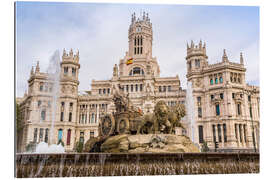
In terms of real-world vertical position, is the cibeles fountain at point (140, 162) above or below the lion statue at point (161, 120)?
below

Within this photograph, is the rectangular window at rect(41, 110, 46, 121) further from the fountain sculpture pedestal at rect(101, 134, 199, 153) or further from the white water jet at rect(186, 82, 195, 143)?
the fountain sculpture pedestal at rect(101, 134, 199, 153)

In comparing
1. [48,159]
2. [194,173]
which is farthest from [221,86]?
[48,159]

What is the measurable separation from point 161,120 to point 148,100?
39319 millimetres

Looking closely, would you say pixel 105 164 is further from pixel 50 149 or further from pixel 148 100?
pixel 148 100

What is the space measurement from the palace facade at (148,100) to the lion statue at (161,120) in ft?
108

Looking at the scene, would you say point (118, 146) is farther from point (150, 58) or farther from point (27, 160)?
point (150, 58)

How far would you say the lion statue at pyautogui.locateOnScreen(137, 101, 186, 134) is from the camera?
16641 mm

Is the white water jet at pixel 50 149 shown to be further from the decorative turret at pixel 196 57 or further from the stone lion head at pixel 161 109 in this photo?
the decorative turret at pixel 196 57

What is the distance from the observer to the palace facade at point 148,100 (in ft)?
163

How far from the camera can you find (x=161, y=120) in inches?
658

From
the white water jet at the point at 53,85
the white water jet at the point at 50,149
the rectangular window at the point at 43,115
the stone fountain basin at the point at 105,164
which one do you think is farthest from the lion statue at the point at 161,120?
the rectangular window at the point at 43,115

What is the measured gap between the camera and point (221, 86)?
51000mm

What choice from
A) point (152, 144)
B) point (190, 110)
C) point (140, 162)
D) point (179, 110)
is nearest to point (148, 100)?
point (190, 110)

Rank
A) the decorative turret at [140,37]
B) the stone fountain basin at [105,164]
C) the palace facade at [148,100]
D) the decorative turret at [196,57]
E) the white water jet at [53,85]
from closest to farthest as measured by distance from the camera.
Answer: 1. the stone fountain basin at [105,164]
2. the white water jet at [53,85]
3. the palace facade at [148,100]
4. the decorative turret at [196,57]
5. the decorative turret at [140,37]
